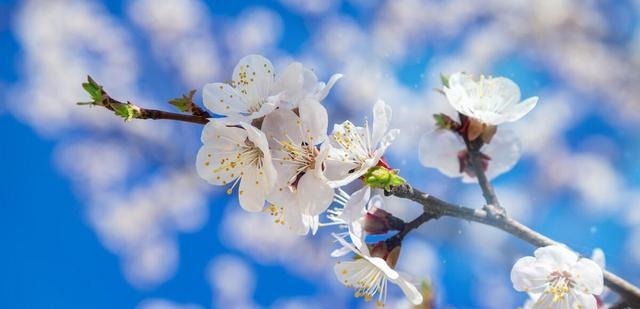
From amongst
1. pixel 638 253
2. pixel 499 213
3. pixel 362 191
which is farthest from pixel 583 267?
pixel 638 253

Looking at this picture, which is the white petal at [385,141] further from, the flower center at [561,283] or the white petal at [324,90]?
the flower center at [561,283]

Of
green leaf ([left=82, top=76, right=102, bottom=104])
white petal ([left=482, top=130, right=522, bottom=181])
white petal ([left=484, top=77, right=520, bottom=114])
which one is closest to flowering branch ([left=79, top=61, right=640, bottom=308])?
green leaf ([left=82, top=76, right=102, bottom=104])

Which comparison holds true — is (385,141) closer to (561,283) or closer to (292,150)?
(292,150)

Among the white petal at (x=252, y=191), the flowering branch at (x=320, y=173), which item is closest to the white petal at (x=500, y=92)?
the flowering branch at (x=320, y=173)

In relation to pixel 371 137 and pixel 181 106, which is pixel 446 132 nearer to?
pixel 371 137

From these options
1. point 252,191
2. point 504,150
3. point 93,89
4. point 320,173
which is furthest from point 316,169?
point 504,150
